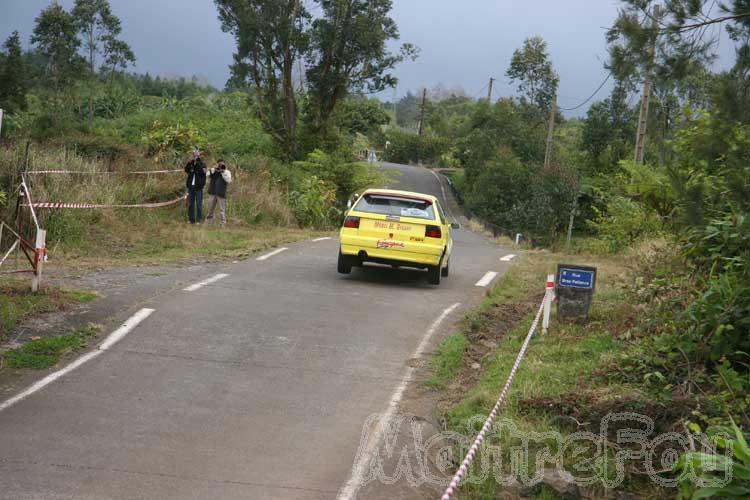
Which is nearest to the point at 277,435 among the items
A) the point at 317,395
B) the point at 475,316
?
the point at 317,395

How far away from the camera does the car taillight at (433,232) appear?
15594 millimetres

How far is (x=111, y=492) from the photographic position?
6234 mm

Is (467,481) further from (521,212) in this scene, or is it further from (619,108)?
(619,108)

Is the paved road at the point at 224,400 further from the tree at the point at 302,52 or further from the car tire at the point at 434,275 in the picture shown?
the tree at the point at 302,52

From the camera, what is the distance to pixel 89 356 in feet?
32.7

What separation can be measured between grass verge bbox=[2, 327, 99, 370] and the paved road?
0.45 meters

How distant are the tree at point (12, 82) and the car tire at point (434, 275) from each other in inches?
1307

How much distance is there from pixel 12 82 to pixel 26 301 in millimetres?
36162

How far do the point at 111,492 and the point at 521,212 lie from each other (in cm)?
4852

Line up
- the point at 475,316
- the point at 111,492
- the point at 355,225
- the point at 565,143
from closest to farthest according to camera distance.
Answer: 1. the point at 111,492
2. the point at 475,316
3. the point at 355,225
4. the point at 565,143

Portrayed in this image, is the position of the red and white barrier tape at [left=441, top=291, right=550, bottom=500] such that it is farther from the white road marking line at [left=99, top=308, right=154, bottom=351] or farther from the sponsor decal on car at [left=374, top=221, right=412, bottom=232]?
the sponsor decal on car at [left=374, top=221, right=412, bottom=232]

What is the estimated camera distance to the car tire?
15961mm

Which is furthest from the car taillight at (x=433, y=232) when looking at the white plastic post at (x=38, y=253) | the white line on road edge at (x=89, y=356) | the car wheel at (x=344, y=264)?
the white plastic post at (x=38, y=253)

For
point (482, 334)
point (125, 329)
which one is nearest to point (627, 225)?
point (482, 334)
